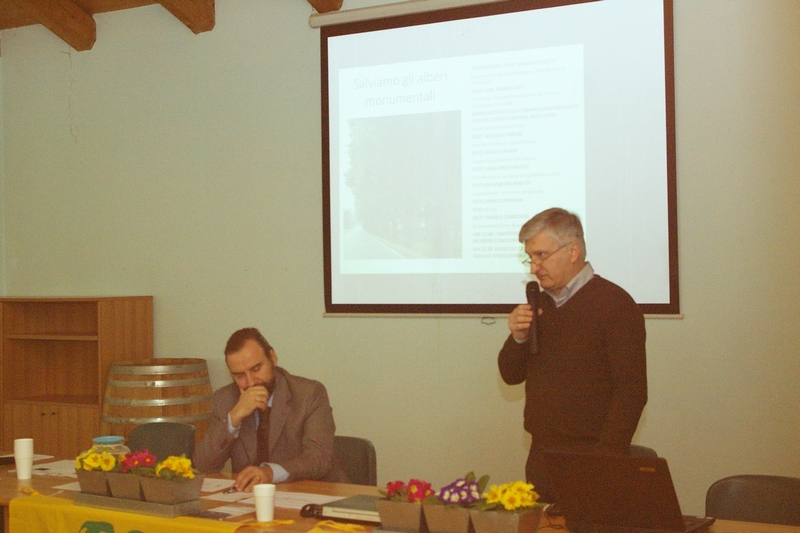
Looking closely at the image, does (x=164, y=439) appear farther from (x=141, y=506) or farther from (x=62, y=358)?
(x=62, y=358)

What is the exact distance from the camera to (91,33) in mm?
5449

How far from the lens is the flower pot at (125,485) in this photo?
2.45m

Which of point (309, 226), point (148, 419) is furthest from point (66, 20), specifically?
point (148, 419)

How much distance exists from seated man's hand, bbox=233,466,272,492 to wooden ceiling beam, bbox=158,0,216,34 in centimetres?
314

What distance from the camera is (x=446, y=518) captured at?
200 cm

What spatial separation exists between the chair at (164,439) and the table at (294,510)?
0.52m

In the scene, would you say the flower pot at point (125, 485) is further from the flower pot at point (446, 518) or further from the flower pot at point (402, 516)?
the flower pot at point (446, 518)

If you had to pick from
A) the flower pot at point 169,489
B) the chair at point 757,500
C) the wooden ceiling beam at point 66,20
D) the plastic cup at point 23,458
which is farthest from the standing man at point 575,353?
the wooden ceiling beam at point 66,20

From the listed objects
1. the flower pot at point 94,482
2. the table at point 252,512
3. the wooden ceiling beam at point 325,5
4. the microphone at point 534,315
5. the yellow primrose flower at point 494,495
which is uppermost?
the wooden ceiling beam at point 325,5

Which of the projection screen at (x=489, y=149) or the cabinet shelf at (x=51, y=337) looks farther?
the cabinet shelf at (x=51, y=337)

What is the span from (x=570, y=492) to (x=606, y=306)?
0.87 metres

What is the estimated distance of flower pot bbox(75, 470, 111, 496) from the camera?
99.3 inches

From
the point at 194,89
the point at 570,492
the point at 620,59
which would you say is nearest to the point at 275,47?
the point at 194,89

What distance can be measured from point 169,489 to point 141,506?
111mm
